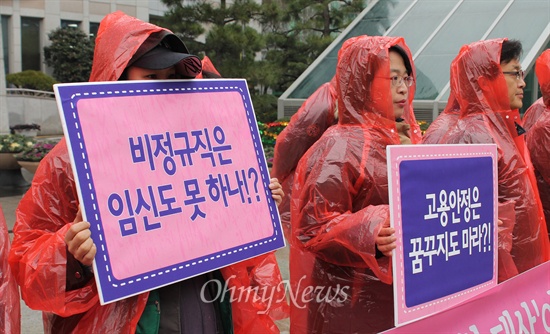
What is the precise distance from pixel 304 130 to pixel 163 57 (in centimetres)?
261

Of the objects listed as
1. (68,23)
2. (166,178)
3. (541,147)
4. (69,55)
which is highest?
(166,178)

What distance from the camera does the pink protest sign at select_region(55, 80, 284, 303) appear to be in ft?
5.15

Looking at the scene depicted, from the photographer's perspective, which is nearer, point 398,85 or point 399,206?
point 399,206

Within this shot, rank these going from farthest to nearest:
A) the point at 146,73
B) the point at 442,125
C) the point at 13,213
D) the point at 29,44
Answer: the point at 29,44 < the point at 13,213 < the point at 442,125 < the point at 146,73

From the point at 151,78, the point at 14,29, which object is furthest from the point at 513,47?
the point at 14,29

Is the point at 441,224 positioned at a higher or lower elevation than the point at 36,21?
higher

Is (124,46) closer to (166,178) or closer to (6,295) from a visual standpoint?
(166,178)

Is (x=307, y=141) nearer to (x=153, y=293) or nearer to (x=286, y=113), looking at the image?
(x=153, y=293)

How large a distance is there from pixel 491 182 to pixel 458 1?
40.3ft

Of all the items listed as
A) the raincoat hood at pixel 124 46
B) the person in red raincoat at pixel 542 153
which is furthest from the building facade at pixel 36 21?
the raincoat hood at pixel 124 46

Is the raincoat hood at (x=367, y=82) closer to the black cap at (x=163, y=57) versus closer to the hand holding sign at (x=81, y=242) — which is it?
the black cap at (x=163, y=57)

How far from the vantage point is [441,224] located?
2.03m

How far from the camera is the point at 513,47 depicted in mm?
3293

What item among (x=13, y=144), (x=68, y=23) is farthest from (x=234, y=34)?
(x=68, y=23)
